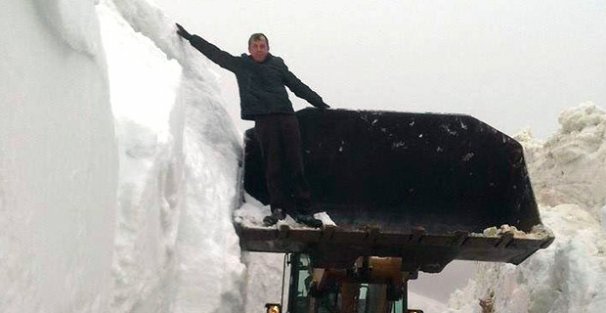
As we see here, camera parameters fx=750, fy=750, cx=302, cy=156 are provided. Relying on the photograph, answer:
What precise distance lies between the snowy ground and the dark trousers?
8.9 inches

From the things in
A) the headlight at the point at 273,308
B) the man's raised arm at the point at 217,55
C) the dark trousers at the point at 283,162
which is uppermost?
the man's raised arm at the point at 217,55

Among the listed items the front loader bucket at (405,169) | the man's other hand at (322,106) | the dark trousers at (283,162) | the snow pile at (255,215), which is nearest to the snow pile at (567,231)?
the front loader bucket at (405,169)

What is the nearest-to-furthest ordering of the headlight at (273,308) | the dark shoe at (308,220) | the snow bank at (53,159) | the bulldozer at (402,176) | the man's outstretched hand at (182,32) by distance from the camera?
the snow bank at (53,159) → the dark shoe at (308,220) → the headlight at (273,308) → the bulldozer at (402,176) → the man's outstretched hand at (182,32)

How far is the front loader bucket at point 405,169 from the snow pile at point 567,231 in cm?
165

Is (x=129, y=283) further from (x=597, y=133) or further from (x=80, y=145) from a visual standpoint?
(x=597, y=133)

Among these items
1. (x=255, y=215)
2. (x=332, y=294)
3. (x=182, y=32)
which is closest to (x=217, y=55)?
(x=182, y=32)

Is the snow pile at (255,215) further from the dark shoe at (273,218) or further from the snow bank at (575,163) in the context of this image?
the snow bank at (575,163)

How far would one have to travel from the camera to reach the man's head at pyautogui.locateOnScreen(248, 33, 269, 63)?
18.3 ft

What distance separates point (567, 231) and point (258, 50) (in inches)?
169

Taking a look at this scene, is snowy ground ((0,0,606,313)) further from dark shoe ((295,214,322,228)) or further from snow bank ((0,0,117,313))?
dark shoe ((295,214,322,228))

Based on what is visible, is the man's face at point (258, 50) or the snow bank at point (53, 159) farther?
the man's face at point (258, 50)

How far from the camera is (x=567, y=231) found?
8039mm

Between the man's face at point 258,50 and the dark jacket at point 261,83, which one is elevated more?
the man's face at point 258,50

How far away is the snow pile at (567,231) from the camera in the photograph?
725cm
